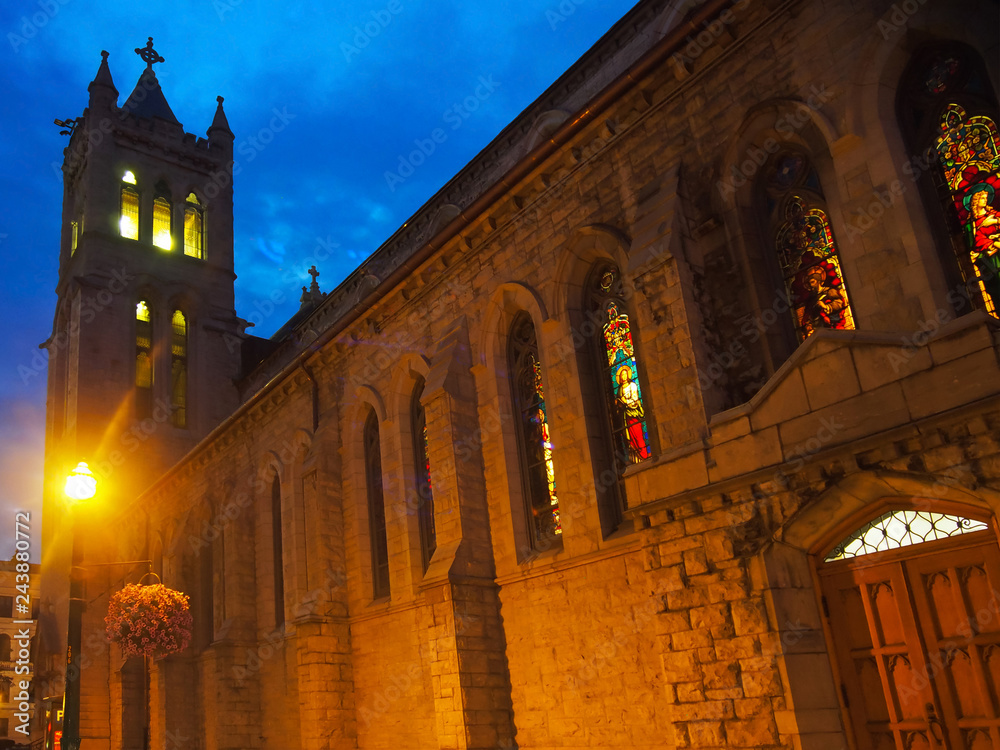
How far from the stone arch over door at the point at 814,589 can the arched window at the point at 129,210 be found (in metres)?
29.0

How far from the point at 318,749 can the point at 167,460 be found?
16966 millimetres

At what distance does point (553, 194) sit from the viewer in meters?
12.2

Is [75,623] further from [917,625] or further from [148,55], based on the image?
[148,55]

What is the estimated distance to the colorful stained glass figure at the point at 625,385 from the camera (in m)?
10.7

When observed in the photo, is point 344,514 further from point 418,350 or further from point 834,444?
point 834,444

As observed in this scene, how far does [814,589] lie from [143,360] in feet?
89.5

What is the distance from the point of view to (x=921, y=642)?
20.5 ft

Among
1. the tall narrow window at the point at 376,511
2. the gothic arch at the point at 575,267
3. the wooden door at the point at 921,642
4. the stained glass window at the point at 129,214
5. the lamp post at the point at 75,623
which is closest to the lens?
the wooden door at the point at 921,642

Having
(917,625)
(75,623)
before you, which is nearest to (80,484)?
(75,623)

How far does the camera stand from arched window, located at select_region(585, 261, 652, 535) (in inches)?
420

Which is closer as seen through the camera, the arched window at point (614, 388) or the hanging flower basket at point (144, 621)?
the arched window at point (614, 388)

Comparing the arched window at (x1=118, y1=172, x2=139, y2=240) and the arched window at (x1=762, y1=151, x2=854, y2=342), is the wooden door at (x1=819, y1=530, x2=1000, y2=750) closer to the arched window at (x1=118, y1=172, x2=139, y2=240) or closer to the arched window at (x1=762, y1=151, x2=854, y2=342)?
the arched window at (x1=762, y1=151, x2=854, y2=342)
